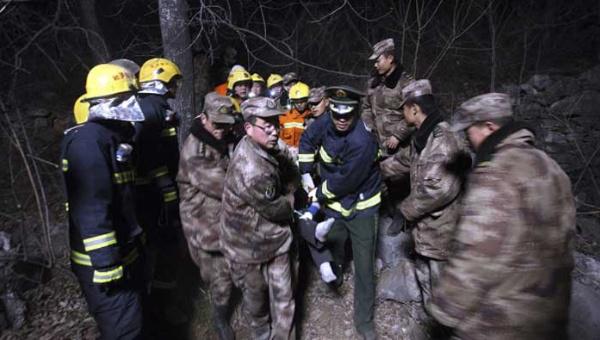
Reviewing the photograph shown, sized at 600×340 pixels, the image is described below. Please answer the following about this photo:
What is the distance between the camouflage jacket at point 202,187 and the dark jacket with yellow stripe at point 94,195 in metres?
0.69

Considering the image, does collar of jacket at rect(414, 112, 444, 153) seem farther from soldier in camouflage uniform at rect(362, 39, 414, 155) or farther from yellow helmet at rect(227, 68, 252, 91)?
yellow helmet at rect(227, 68, 252, 91)

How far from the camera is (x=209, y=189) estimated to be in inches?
129

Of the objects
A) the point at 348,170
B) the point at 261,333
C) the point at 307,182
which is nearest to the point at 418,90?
the point at 348,170

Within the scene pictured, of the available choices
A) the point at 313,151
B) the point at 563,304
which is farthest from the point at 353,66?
the point at 563,304

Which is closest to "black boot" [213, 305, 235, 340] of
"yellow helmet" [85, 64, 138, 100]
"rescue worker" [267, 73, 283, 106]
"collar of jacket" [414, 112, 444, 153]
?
"yellow helmet" [85, 64, 138, 100]

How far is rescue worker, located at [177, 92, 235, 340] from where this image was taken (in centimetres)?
327

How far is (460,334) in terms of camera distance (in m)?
2.04

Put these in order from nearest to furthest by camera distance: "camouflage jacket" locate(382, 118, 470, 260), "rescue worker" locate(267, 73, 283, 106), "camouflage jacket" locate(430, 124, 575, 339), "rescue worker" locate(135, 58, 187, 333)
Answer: "camouflage jacket" locate(430, 124, 575, 339)
"camouflage jacket" locate(382, 118, 470, 260)
"rescue worker" locate(135, 58, 187, 333)
"rescue worker" locate(267, 73, 283, 106)

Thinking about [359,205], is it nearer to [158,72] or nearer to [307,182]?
[307,182]

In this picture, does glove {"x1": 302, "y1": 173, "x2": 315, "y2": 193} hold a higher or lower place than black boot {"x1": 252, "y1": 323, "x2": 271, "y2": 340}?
higher

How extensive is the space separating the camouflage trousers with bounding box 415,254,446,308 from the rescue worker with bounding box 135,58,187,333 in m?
2.67

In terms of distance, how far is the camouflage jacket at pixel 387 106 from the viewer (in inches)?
177

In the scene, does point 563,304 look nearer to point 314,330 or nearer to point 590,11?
point 314,330

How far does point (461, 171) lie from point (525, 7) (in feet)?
40.0
